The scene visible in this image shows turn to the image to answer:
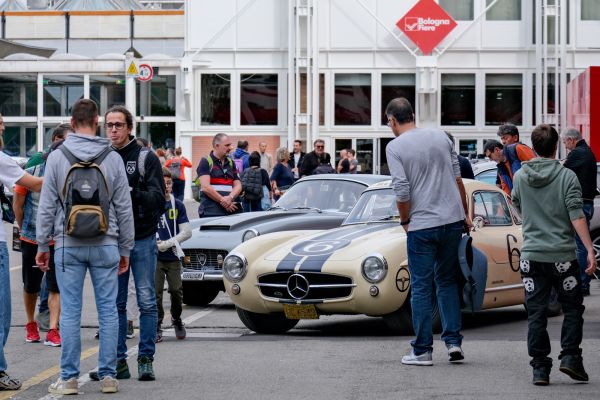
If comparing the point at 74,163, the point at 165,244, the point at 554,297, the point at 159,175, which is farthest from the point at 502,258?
the point at 74,163

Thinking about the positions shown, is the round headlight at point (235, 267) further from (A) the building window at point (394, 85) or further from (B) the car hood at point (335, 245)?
(A) the building window at point (394, 85)

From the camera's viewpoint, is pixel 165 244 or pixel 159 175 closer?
pixel 159 175

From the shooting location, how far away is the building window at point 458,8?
44094 millimetres

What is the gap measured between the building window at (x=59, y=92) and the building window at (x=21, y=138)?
0.93 meters

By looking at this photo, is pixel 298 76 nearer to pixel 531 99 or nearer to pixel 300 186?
pixel 531 99

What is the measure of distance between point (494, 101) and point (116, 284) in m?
36.8

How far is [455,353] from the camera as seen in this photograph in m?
9.57

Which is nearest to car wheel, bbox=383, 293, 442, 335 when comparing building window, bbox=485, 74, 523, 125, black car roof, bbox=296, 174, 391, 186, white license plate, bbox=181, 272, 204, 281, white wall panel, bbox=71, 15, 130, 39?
white license plate, bbox=181, 272, 204, 281

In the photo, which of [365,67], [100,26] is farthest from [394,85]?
[100,26]

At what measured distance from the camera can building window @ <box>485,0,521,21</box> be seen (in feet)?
144

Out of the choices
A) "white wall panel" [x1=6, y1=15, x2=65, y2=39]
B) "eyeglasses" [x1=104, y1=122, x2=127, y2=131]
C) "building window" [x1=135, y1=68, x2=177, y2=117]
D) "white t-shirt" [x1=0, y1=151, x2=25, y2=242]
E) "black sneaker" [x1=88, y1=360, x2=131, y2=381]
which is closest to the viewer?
"white t-shirt" [x1=0, y1=151, x2=25, y2=242]

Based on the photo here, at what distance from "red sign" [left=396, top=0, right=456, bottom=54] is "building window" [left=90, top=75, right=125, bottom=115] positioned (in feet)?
34.8

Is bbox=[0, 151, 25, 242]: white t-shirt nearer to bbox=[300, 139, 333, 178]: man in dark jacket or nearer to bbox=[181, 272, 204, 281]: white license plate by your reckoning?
bbox=[181, 272, 204, 281]: white license plate

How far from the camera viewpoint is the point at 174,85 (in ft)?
153
